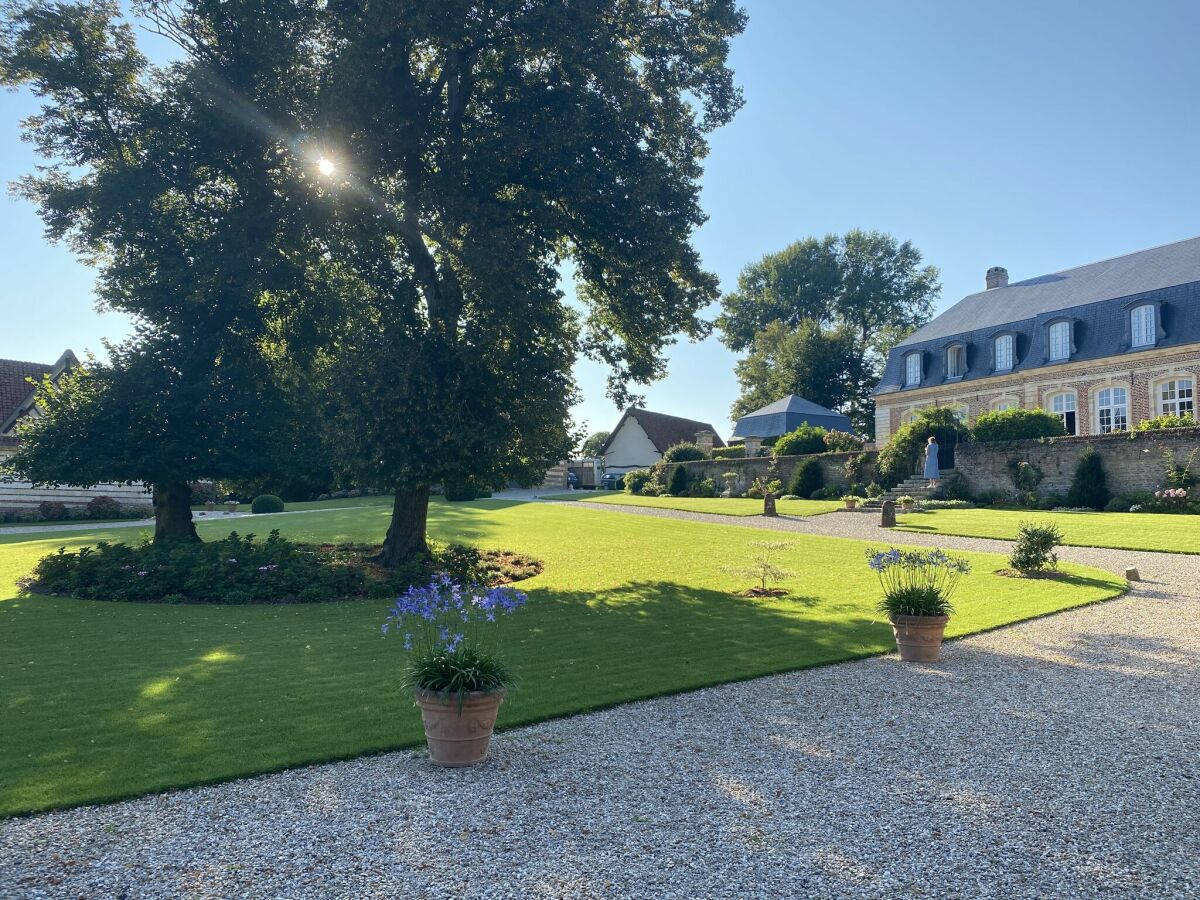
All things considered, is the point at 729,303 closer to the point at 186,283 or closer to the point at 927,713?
the point at 186,283

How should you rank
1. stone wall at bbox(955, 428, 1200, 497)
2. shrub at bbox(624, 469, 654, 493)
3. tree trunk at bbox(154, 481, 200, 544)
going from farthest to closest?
1. shrub at bbox(624, 469, 654, 493)
2. stone wall at bbox(955, 428, 1200, 497)
3. tree trunk at bbox(154, 481, 200, 544)

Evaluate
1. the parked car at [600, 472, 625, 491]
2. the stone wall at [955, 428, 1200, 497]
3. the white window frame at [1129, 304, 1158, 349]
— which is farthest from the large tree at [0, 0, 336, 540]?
the parked car at [600, 472, 625, 491]

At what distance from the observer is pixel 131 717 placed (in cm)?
545

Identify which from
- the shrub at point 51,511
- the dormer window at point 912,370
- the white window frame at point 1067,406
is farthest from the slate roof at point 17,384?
the white window frame at point 1067,406

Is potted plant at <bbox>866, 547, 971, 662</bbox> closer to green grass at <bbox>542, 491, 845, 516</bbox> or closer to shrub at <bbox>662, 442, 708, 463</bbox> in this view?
green grass at <bbox>542, 491, 845, 516</bbox>

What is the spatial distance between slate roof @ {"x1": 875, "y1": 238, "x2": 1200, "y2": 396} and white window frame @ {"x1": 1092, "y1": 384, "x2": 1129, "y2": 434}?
1.52 meters

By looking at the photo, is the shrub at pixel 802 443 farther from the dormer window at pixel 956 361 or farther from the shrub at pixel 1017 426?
the shrub at pixel 1017 426

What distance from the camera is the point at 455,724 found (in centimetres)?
456

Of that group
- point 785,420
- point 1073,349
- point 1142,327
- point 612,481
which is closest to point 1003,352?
point 1073,349

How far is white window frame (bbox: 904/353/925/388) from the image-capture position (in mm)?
37750

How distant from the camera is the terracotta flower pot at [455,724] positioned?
14.9ft

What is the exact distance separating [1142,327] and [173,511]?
34098 mm

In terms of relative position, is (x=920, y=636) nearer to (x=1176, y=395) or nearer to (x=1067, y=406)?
(x=1176, y=395)

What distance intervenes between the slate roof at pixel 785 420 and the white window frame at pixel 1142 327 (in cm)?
1539
